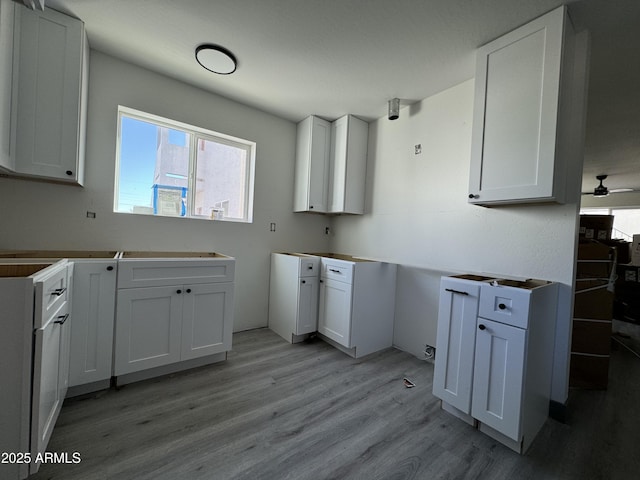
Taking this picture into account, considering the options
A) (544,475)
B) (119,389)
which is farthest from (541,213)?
(119,389)

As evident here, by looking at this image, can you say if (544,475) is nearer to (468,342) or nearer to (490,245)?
(468,342)

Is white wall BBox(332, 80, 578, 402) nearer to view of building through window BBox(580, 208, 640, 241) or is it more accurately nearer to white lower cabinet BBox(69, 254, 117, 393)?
white lower cabinet BBox(69, 254, 117, 393)

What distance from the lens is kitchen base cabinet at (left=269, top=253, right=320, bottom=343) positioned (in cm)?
263

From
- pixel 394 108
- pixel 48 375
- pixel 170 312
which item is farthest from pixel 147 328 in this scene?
pixel 394 108

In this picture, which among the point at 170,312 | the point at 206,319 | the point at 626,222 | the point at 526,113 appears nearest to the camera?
the point at 526,113

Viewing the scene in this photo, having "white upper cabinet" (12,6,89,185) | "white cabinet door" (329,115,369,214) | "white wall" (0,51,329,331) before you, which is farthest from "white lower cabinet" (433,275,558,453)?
"white upper cabinet" (12,6,89,185)

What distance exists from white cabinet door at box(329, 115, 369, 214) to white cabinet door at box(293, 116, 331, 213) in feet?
0.25

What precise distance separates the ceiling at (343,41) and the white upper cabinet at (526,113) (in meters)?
0.13

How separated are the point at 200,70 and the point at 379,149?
74.2 inches

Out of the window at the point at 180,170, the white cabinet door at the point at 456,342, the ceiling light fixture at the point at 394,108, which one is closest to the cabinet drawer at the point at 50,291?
the window at the point at 180,170

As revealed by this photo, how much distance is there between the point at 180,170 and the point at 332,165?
161 cm

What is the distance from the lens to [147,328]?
73.2 inches

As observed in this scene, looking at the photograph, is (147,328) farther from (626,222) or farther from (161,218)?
(626,222)

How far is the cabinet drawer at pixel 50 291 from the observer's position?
1.03m
